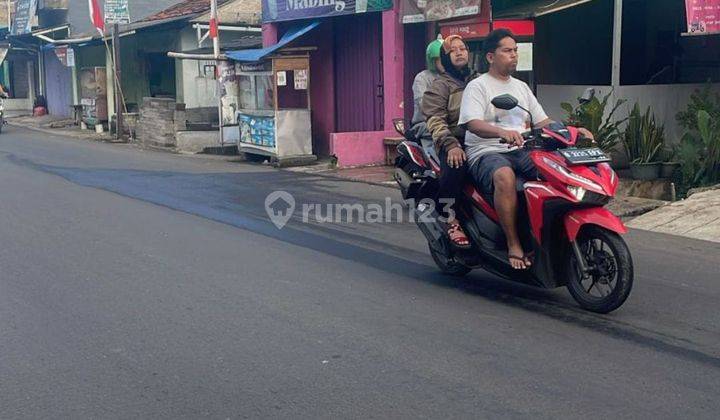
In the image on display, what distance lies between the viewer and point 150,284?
7.07 m

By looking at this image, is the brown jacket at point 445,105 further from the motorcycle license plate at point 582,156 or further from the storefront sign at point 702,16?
the storefront sign at point 702,16

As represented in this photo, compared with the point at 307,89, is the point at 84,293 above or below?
below

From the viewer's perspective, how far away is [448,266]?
7.18 metres

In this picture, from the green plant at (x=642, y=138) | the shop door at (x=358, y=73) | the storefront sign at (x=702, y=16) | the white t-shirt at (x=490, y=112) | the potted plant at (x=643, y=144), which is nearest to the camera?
the white t-shirt at (x=490, y=112)

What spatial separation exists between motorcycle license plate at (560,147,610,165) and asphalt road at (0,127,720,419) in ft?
3.38

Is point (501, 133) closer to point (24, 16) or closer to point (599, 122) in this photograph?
point (599, 122)

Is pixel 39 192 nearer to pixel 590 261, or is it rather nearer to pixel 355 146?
pixel 355 146

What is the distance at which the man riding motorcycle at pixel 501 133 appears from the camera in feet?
19.9

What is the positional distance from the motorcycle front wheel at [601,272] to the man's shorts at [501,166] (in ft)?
1.86

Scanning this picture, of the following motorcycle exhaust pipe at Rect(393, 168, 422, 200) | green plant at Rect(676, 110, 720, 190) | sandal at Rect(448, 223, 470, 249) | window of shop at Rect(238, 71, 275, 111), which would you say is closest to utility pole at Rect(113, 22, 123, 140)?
window of shop at Rect(238, 71, 275, 111)

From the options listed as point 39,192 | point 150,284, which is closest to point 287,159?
point 39,192

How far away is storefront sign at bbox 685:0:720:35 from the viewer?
10.7 metres

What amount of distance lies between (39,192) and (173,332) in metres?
7.80

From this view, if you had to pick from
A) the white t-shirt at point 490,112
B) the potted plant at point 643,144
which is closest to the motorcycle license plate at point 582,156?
the white t-shirt at point 490,112
